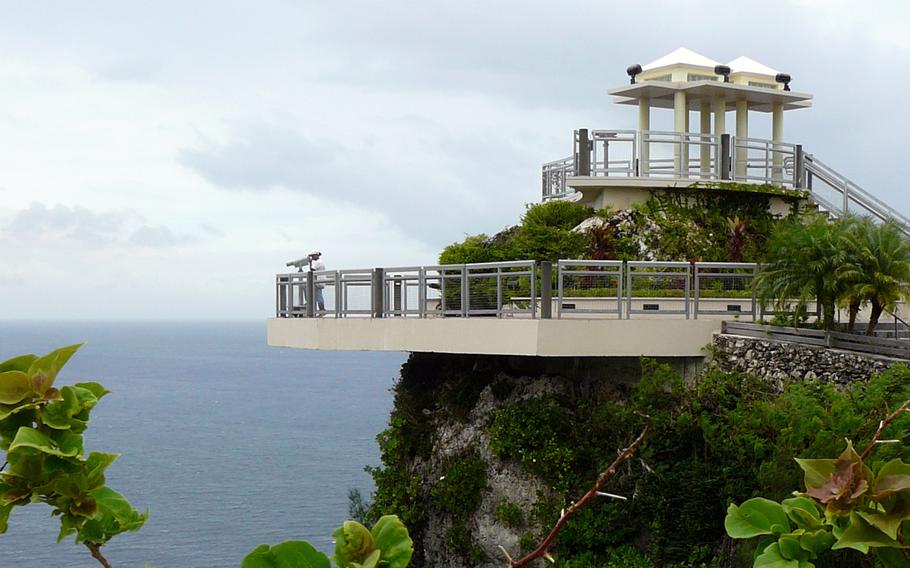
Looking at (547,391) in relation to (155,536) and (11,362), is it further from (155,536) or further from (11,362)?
(155,536)

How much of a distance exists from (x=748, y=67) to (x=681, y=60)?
1.81 meters

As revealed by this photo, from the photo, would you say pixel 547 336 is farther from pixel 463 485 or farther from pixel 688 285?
pixel 463 485

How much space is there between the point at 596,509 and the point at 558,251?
6668 mm

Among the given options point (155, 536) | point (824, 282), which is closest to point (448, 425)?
point (824, 282)

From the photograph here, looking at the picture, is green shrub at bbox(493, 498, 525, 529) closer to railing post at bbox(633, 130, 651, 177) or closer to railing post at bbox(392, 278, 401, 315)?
railing post at bbox(392, 278, 401, 315)

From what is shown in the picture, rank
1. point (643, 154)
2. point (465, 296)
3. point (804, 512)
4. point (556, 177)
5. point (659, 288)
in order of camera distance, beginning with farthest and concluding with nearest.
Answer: point (556, 177) < point (643, 154) < point (659, 288) < point (465, 296) < point (804, 512)

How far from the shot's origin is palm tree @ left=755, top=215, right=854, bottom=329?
15416 mm

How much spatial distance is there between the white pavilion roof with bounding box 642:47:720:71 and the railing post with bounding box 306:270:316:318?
9204 mm

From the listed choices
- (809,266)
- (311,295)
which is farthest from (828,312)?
(311,295)

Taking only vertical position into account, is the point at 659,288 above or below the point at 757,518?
above

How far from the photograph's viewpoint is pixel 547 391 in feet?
57.5

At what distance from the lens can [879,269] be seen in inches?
604

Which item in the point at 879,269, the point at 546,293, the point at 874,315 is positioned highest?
the point at 879,269

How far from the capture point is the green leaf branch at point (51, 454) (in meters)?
2.54
